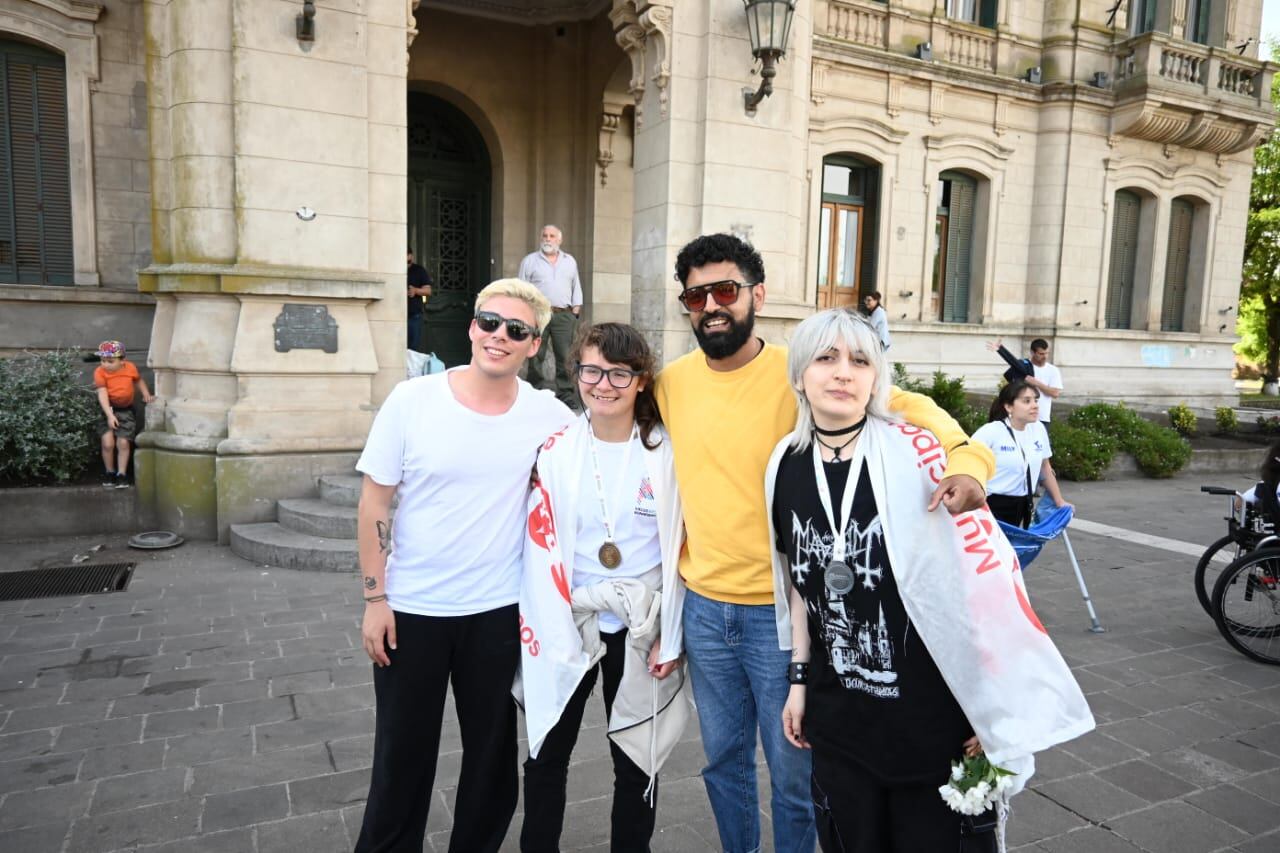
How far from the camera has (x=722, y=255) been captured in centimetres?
257

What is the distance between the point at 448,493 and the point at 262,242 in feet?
19.5

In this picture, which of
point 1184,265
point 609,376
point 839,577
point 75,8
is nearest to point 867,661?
point 839,577

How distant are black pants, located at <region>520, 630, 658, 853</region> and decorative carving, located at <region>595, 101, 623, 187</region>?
10697 mm

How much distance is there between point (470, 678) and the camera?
2783 mm

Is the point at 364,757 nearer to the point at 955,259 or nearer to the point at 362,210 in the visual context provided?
the point at 362,210

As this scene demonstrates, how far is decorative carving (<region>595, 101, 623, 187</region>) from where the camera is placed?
12.2m

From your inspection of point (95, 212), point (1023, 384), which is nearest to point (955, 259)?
point (1023, 384)

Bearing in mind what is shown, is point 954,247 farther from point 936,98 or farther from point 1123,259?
point 1123,259

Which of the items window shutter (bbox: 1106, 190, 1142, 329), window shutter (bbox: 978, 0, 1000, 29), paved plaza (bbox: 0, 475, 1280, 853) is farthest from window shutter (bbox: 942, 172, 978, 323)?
paved plaza (bbox: 0, 475, 1280, 853)

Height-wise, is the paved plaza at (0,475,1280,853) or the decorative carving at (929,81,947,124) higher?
the decorative carving at (929,81,947,124)

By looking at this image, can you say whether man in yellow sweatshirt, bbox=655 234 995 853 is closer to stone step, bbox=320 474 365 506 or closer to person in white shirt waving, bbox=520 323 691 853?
person in white shirt waving, bbox=520 323 691 853

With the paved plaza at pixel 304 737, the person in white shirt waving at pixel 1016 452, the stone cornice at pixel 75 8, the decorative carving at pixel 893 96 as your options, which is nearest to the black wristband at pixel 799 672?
the paved plaza at pixel 304 737

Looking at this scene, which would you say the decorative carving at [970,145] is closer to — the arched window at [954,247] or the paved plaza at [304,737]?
the arched window at [954,247]

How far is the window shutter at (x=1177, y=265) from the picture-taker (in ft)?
61.0
